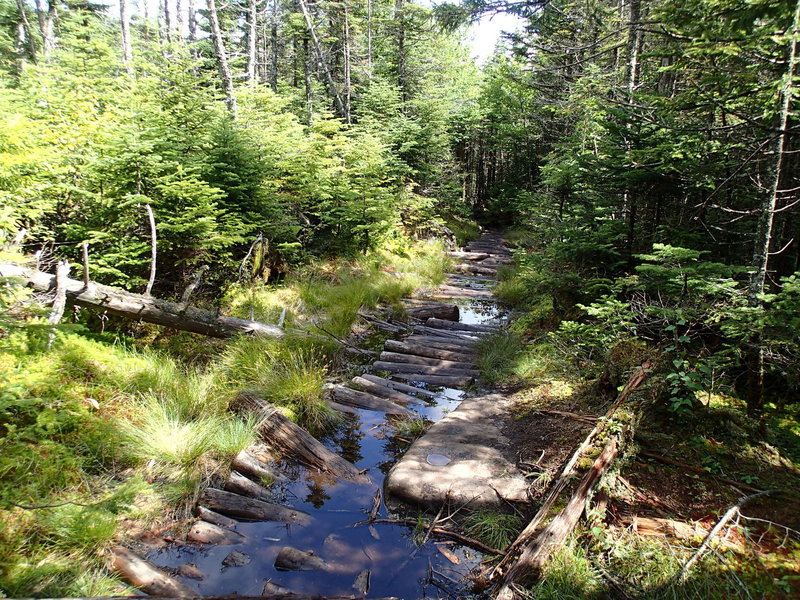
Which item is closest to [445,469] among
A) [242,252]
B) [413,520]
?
[413,520]

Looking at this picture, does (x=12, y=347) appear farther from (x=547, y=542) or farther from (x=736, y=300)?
(x=736, y=300)

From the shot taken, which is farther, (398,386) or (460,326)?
(460,326)

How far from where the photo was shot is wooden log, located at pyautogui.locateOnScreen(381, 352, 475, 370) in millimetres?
7328

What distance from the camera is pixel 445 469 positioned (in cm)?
421

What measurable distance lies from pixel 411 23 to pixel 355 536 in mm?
20787

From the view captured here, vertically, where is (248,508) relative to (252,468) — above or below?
below

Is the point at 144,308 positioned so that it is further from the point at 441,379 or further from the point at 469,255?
the point at 469,255

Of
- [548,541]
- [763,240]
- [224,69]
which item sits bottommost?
[548,541]

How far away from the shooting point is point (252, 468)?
4.25m

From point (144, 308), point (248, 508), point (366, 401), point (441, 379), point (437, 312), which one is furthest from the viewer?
point (437, 312)

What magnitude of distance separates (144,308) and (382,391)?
3475 millimetres

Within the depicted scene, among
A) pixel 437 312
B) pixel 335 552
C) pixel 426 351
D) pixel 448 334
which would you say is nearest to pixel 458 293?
pixel 437 312

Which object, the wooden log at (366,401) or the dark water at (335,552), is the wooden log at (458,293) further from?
the dark water at (335,552)

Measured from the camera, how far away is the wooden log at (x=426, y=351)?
7629 millimetres
